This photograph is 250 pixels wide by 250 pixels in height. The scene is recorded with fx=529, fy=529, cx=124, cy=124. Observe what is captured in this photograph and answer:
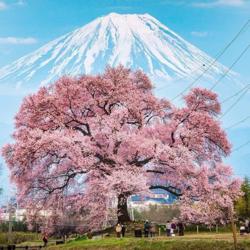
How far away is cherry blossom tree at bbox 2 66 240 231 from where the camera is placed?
104 feet

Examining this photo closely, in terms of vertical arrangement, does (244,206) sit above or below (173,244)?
above

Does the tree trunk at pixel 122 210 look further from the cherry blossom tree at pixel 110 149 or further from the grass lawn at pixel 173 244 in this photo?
the grass lawn at pixel 173 244

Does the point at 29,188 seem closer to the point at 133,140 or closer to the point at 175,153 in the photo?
the point at 133,140

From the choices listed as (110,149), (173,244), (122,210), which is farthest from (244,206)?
(173,244)

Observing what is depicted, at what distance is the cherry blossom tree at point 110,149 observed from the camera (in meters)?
31.7

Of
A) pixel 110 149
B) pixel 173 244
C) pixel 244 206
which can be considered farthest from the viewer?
pixel 244 206

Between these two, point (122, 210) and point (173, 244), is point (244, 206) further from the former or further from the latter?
point (173, 244)

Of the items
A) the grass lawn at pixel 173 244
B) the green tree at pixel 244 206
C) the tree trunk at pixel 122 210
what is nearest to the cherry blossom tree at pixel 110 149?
the tree trunk at pixel 122 210

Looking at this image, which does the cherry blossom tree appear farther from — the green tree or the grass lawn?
the green tree

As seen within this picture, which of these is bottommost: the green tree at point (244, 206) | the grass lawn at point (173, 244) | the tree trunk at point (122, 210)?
the grass lawn at point (173, 244)

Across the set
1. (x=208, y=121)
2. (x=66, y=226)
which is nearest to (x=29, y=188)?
(x=66, y=226)

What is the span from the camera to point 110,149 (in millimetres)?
32844

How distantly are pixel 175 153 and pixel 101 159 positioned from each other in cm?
460

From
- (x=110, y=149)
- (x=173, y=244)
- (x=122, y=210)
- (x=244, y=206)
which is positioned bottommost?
(x=173, y=244)
